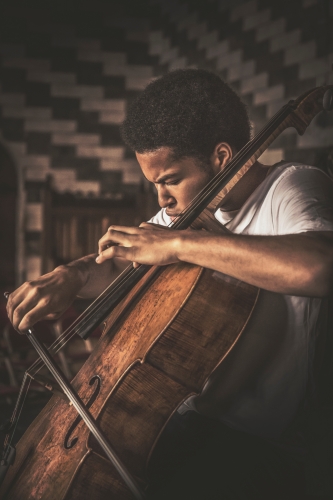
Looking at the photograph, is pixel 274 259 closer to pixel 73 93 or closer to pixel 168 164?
pixel 168 164

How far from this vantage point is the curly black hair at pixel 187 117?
121 centimetres

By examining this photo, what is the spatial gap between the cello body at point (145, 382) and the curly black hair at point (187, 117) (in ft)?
1.14

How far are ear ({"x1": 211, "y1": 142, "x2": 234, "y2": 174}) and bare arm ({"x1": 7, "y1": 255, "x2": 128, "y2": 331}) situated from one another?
0.40 m

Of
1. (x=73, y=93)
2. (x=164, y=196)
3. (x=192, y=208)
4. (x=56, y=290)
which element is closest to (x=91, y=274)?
(x=56, y=290)

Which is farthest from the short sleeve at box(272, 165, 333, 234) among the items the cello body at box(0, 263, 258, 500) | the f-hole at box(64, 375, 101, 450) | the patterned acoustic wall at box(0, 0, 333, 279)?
the patterned acoustic wall at box(0, 0, 333, 279)

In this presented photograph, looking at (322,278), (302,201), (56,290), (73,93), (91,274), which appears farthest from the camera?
(73,93)

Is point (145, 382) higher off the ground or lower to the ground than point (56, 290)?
lower

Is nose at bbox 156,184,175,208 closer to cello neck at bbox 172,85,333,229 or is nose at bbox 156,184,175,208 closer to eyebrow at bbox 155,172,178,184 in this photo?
eyebrow at bbox 155,172,178,184

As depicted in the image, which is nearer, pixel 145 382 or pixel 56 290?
pixel 145 382

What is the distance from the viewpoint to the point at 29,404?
3557mm

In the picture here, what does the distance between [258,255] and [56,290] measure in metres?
0.52

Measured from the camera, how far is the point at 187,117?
1.22 metres

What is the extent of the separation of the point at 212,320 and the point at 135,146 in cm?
50

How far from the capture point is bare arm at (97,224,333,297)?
883 millimetres
